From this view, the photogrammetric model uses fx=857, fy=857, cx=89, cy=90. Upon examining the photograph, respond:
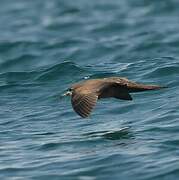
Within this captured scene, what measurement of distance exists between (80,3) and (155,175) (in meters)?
16.5

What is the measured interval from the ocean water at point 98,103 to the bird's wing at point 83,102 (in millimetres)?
432

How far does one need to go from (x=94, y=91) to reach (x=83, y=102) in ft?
1.15

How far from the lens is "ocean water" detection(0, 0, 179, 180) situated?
997 cm

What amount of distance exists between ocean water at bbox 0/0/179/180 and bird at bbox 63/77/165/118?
0.44 m

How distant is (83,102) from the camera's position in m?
10.8

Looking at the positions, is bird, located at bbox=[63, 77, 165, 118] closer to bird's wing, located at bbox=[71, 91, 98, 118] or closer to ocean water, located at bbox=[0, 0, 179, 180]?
bird's wing, located at bbox=[71, 91, 98, 118]

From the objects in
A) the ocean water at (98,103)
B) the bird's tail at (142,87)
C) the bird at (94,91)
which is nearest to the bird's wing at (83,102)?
the bird at (94,91)

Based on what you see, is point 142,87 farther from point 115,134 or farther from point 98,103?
point 98,103

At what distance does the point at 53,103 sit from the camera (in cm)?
1335

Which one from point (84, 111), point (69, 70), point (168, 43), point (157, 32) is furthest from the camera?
point (157, 32)

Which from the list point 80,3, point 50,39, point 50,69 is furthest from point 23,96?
point 80,3

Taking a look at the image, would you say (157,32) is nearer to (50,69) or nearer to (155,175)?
(50,69)

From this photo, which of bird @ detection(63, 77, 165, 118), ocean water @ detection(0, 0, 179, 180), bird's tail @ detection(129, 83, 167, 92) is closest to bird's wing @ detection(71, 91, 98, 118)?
bird @ detection(63, 77, 165, 118)

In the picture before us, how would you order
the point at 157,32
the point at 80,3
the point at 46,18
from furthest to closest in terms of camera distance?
the point at 80,3 → the point at 46,18 → the point at 157,32
